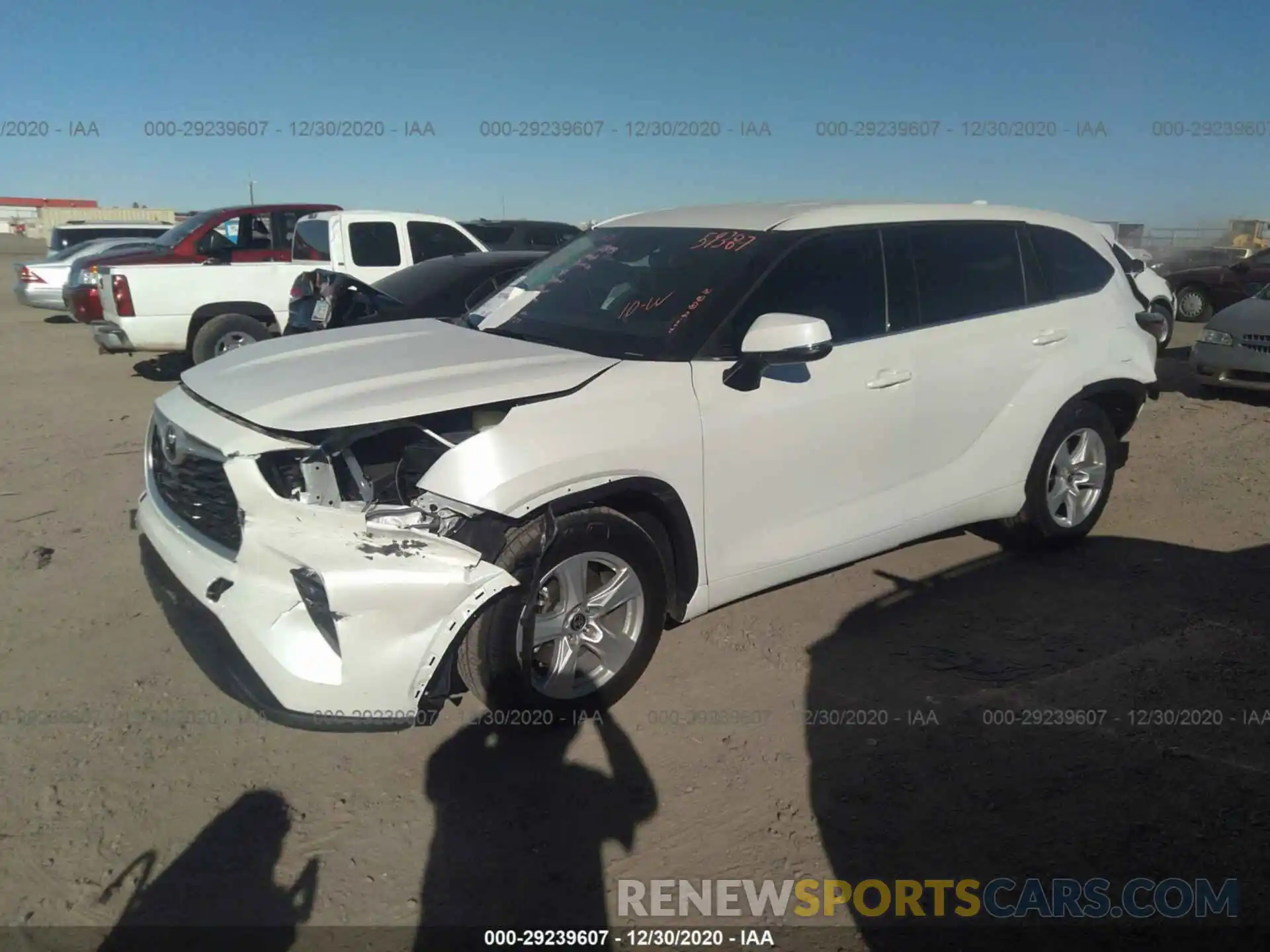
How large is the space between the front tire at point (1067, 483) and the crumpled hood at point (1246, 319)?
5355 millimetres

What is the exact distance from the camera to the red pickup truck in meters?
10.2

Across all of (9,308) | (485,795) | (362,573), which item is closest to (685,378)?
(362,573)

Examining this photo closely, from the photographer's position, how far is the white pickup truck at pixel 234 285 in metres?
9.59

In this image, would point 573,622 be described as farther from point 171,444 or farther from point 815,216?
point 815,216

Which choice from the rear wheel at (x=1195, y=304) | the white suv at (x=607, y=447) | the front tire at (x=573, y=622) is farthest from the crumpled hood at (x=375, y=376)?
the rear wheel at (x=1195, y=304)

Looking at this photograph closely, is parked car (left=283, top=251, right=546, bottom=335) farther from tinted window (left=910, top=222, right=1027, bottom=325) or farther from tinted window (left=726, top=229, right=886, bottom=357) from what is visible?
tinted window (left=910, top=222, right=1027, bottom=325)

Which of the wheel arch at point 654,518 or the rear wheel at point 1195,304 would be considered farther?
the rear wheel at point 1195,304

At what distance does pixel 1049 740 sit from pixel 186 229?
10.8 metres

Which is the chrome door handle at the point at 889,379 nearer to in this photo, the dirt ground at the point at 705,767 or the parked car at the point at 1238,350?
the dirt ground at the point at 705,767

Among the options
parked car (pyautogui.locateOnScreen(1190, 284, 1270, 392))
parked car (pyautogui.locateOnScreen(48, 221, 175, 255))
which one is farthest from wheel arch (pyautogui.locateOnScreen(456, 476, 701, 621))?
parked car (pyautogui.locateOnScreen(48, 221, 175, 255))

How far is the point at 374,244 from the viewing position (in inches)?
417

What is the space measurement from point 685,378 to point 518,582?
3.42ft

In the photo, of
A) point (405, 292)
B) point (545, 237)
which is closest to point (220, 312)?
point (405, 292)

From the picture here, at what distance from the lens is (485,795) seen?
3.13 metres
